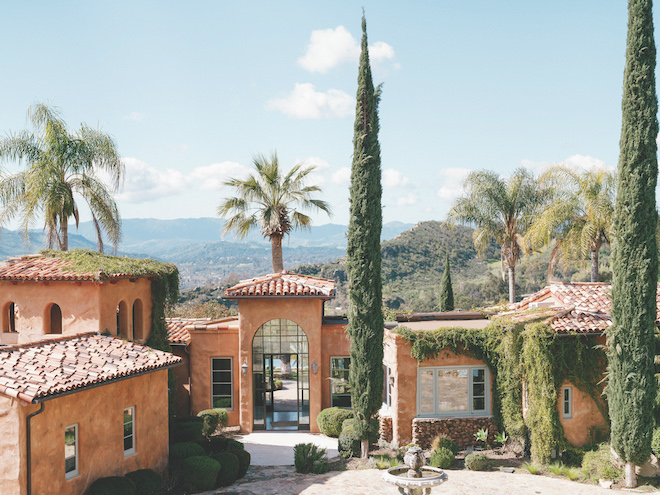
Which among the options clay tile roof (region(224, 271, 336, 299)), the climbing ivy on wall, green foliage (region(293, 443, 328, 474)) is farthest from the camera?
clay tile roof (region(224, 271, 336, 299))

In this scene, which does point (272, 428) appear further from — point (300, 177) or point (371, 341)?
point (300, 177)

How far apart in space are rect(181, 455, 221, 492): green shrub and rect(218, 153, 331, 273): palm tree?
11.2m

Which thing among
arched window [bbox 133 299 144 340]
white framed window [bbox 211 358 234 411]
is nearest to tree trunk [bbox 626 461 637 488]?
white framed window [bbox 211 358 234 411]

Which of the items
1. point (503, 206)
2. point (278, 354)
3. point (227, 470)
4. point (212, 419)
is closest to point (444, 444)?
point (227, 470)

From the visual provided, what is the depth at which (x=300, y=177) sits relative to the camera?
80.1ft

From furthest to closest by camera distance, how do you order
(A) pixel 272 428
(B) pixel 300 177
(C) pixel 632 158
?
(B) pixel 300 177 < (A) pixel 272 428 < (C) pixel 632 158

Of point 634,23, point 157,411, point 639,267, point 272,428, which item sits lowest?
point 272,428

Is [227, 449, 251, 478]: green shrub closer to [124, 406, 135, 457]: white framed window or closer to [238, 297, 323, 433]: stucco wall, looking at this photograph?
[124, 406, 135, 457]: white framed window

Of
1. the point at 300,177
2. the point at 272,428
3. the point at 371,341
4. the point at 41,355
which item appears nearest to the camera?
the point at 41,355

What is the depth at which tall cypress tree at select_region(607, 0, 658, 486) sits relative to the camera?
14461 millimetres

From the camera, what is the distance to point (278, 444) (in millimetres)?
19016

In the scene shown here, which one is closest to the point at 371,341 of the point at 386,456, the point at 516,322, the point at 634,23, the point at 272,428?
the point at 386,456

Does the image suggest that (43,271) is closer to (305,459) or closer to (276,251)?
(305,459)

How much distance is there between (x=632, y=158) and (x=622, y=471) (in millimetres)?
8311
